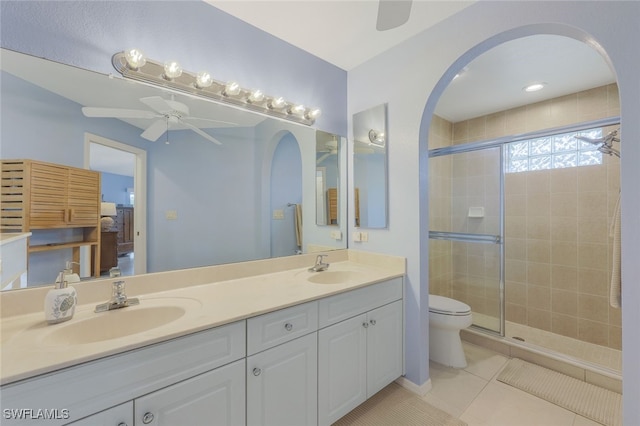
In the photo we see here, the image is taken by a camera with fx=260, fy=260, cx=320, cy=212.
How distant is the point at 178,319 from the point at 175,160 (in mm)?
867

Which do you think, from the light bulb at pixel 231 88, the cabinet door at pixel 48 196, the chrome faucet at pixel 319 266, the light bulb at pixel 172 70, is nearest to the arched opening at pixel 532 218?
the chrome faucet at pixel 319 266

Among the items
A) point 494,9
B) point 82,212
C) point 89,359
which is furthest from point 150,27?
point 494,9

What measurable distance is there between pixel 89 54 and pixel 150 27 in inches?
13.1

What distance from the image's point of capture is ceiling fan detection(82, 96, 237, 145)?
1.26m

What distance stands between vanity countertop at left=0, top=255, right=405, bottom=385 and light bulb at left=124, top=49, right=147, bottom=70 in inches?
45.0

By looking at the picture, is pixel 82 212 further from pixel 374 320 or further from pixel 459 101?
pixel 459 101

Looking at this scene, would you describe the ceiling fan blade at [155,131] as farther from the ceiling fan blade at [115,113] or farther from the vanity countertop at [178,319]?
the vanity countertop at [178,319]

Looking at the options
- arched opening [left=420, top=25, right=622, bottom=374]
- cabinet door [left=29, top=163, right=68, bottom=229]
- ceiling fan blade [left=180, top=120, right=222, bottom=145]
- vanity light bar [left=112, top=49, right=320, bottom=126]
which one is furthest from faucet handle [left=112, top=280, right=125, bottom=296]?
arched opening [left=420, top=25, right=622, bottom=374]

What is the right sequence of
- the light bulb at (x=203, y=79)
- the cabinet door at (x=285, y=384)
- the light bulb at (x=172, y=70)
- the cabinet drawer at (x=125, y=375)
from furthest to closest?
the light bulb at (x=203, y=79) → the light bulb at (x=172, y=70) → the cabinet door at (x=285, y=384) → the cabinet drawer at (x=125, y=375)

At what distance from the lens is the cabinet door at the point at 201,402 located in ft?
2.86

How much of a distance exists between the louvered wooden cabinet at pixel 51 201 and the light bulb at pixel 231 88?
2.68 ft

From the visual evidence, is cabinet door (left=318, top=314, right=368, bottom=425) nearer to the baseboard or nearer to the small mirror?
the baseboard

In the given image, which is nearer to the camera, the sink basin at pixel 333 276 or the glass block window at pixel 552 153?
the sink basin at pixel 333 276

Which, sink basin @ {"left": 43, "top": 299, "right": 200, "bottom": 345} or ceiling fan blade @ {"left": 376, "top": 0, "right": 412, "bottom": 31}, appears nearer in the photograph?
sink basin @ {"left": 43, "top": 299, "right": 200, "bottom": 345}
